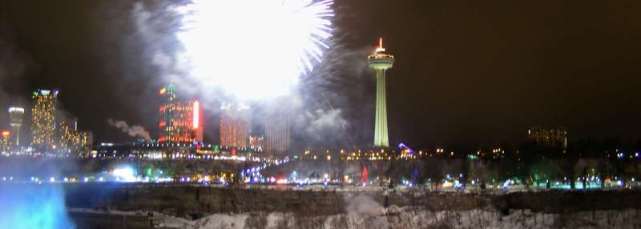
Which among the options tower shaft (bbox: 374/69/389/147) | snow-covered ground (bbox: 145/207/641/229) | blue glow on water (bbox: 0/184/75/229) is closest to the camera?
blue glow on water (bbox: 0/184/75/229)

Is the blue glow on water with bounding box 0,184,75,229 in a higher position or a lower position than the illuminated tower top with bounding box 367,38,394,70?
lower

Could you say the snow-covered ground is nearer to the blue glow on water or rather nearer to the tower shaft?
the blue glow on water

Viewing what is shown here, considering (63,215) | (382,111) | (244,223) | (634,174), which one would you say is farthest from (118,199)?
(382,111)

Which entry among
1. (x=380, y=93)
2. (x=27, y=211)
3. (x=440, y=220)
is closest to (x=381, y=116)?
(x=380, y=93)

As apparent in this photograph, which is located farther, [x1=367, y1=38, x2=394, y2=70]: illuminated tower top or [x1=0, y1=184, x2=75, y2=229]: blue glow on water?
[x1=367, y1=38, x2=394, y2=70]: illuminated tower top

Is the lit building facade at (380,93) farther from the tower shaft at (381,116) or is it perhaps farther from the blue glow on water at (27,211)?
the blue glow on water at (27,211)

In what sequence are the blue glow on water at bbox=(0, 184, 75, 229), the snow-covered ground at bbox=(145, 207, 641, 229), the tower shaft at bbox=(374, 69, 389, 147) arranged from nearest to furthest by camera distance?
the blue glow on water at bbox=(0, 184, 75, 229) → the snow-covered ground at bbox=(145, 207, 641, 229) → the tower shaft at bbox=(374, 69, 389, 147)

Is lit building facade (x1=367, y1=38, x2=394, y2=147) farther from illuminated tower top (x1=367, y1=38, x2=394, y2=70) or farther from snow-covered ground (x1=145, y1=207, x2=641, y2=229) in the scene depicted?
snow-covered ground (x1=145, y1=207, x2=641, y2=229)

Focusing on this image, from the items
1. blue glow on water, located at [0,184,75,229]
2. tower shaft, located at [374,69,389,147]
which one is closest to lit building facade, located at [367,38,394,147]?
tower shaft, located at [374,69,389,147]
